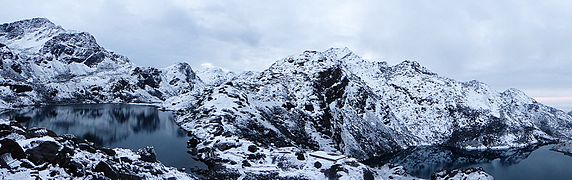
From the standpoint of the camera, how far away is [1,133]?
45.7 m

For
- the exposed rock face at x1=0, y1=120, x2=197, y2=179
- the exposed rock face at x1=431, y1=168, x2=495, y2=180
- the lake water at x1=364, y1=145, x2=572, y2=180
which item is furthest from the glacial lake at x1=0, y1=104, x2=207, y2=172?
the lake water at x1=364, y1=145, x2=572, y2=180

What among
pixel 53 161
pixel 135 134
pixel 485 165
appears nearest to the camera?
pixel 53 161

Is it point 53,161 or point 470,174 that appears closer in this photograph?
Result: point 53,161

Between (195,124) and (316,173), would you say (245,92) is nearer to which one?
(195,124)

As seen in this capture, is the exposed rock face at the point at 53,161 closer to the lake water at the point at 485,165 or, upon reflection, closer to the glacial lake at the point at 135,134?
the glacial lake at the point at 135,134

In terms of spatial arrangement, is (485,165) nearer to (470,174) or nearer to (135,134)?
(470,174)

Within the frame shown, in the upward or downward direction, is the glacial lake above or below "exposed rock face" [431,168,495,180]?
above

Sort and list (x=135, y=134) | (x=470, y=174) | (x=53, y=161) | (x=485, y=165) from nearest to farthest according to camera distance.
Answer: (x=53, y=161)
(x=470, y=174)
(x=135, y=134)
(x=485, y=165)

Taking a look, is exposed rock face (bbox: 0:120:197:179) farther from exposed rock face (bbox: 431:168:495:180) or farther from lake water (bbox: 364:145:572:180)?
lake water (bbox: 364:145:572:180)

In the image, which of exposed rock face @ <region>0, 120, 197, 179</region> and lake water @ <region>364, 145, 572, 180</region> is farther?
lake water @ <region>364, 145, 572, 180</region>

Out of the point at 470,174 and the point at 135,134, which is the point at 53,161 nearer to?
the point at 470,174

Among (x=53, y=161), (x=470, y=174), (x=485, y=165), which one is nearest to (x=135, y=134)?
(x=53, y=161)

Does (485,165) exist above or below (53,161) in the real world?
below

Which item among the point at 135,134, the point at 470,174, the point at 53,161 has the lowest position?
the point at 470,174
